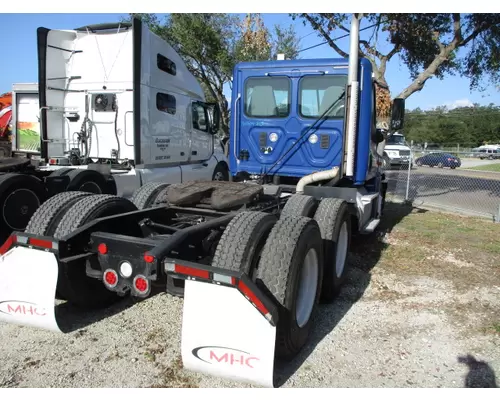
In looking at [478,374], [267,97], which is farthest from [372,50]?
[478,374]

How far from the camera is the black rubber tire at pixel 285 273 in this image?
294 cm

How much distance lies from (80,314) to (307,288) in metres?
2.16

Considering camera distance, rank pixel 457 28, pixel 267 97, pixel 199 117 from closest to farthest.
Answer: pixel 267 97 < pixel 457 28 < pixel 199 117

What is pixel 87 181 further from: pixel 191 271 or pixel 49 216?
pixel 191 271

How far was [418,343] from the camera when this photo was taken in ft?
12.0

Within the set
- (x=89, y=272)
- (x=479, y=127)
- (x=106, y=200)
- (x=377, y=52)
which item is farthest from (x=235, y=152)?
(x=479, y=127)

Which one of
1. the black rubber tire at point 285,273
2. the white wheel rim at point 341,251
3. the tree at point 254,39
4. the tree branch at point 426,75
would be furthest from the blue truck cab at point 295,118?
the tree at point 254,39

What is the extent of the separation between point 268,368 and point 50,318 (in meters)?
1.79

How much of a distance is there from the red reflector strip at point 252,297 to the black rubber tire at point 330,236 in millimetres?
1820

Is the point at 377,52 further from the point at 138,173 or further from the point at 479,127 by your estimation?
the point at 479,127

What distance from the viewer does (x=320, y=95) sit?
241 inches

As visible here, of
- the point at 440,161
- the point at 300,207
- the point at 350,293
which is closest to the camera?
the point at 300,207

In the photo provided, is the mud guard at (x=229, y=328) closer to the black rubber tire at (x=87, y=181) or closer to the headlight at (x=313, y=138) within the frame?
the headlight at (x=313, y=138)

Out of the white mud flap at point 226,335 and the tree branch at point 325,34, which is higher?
the tree branch at point 325,34
